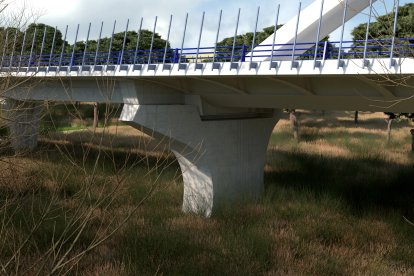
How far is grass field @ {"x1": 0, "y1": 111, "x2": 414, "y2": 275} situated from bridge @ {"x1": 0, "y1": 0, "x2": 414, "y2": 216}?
1.33 metres

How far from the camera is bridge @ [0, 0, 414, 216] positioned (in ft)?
42.0

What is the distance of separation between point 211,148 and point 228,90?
97.8 inches

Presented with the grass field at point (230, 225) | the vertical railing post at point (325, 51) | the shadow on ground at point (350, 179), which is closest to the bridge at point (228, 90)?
the vertical railing post at point (325, 51)

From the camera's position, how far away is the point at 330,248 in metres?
12.6

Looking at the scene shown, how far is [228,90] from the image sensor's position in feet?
52.5

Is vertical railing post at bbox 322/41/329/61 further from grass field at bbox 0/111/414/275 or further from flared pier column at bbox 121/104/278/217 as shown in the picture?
flared pier column at bbox 121/104/278/217

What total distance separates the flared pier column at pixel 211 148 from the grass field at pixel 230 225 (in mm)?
915

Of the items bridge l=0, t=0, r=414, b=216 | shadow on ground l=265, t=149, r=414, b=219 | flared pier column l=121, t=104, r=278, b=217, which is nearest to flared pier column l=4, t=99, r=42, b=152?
bridge l=0, t=0, r=414, b=216

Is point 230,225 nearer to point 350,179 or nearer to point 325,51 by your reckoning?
point 325,51

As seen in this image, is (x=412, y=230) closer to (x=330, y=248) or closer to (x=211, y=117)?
(x=330, y=248)

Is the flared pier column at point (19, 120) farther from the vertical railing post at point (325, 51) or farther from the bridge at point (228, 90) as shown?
the vertical railing post at point (325, 51)

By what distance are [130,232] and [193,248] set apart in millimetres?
1861

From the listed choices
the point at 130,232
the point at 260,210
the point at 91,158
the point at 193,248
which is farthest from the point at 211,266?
the point at 91,158

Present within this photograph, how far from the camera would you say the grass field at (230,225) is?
32.7ft
